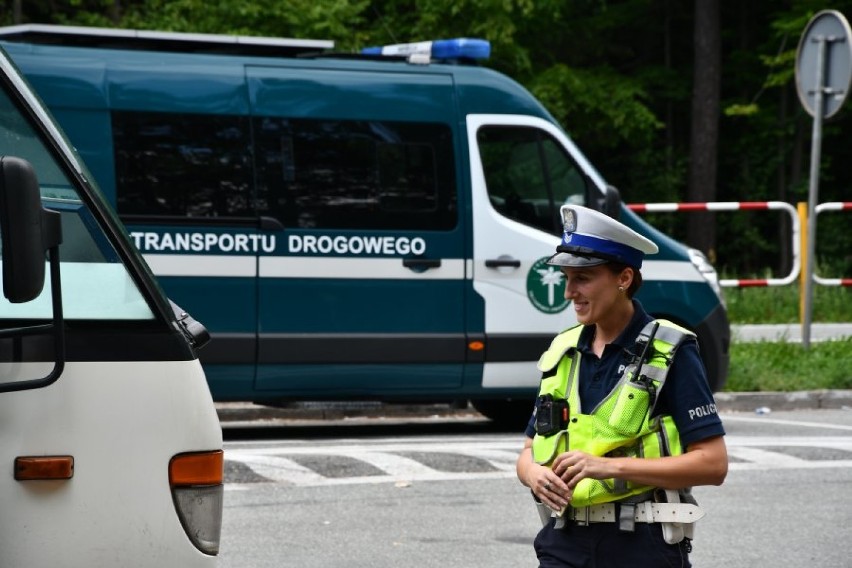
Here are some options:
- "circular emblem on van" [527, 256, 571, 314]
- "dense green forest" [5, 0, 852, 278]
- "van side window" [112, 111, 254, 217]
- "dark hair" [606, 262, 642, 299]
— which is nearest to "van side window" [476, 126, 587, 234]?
"circular emblem on van" [527, 256, 571, 314]

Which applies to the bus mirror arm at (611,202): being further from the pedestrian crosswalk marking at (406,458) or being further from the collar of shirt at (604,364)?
the collar of shirt at (604,364)

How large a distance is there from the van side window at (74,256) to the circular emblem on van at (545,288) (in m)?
7.39

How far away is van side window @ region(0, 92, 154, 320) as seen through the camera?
3.57m

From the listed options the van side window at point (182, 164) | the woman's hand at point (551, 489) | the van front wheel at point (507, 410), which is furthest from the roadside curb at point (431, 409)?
the woman's hand at point (551, 489)

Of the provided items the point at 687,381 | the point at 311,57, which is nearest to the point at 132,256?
the point at 687,381

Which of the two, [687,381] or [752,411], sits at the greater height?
[687,381]

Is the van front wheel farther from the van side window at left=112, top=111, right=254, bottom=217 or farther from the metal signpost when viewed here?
the metal signpost

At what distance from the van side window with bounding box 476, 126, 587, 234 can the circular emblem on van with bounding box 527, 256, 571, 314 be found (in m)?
0.28

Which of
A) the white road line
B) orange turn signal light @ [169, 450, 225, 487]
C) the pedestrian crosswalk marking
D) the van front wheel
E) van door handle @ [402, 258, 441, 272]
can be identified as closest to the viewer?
orange turn signal light @ [169, 450, 225, 487]

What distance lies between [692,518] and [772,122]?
28164mm

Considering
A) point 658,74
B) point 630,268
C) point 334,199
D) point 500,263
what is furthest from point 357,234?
point 658,74

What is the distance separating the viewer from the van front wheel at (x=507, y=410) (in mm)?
11812

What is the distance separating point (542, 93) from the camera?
26.5m

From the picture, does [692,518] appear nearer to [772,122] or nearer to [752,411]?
[752,411]
